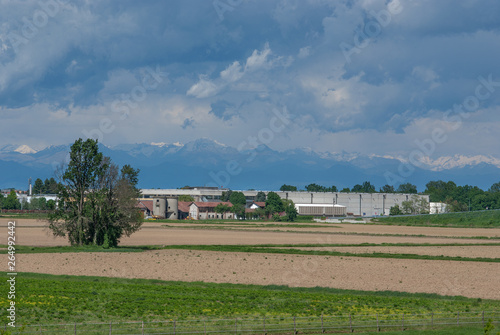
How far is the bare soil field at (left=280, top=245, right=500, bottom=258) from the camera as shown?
8638cm

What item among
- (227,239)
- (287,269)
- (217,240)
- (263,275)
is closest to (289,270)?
(287,269)

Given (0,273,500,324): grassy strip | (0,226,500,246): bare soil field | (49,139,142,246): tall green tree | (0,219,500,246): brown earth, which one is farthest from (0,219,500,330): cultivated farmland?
(0,219,500,246): brown earth

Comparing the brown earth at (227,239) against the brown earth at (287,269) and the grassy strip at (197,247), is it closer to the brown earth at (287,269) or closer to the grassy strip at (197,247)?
the grassy strip at (197,247)

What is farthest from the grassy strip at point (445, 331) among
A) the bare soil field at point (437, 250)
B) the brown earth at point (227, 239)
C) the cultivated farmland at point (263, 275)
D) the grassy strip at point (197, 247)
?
the brown earth at point (227, 239)

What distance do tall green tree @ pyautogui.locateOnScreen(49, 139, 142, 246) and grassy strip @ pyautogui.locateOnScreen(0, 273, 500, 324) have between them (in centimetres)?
3157

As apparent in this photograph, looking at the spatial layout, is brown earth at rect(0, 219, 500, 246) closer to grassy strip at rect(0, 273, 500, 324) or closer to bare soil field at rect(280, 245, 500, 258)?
bare soil field at rect(280, 245, 500, 258)

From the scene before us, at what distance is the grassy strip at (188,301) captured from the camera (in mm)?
39500

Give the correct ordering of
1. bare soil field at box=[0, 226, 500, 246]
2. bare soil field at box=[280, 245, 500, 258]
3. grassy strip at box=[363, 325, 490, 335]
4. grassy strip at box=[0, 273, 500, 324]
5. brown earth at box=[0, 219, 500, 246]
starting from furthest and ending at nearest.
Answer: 1. brown earth at box=[0, 219, 500, 246]
2. bare soil field at box=[0, 226, 500, 246]
3. bare soil field at box=[280, 245, 500, 258]
4. grassy strip at box=[0, 273, 500, 324]
5. grassy strip at box=[363, 325, 490, 335]

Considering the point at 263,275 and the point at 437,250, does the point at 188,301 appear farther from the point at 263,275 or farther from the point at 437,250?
the point at 437,250

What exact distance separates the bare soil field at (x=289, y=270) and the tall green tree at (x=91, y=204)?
9799 millimetres

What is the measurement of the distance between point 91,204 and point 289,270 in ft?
121

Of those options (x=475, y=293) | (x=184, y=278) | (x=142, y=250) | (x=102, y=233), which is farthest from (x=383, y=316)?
(x=102, y=233)

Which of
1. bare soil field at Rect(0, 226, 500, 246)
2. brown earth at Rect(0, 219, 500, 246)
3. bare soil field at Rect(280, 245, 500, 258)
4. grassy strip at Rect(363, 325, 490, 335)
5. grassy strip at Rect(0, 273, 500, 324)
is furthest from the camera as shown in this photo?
brown earth at Rect(0, 219, 500, 246)

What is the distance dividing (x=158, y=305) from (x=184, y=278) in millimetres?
14936
